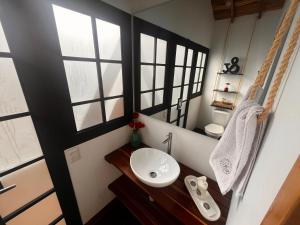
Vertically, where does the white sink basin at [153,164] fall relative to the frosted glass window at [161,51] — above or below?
below

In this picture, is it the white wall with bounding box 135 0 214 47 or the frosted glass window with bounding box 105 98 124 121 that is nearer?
the white wall with bounding box 135 0 214 47

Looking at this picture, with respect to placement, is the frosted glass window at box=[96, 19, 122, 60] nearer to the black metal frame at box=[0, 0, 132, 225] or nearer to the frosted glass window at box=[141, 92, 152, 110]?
the black metal frame at box=[0, 0, 132, 225]

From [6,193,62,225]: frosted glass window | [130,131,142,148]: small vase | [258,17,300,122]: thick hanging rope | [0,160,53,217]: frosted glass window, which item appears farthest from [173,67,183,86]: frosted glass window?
[6,193,62,225]: frosted glass window

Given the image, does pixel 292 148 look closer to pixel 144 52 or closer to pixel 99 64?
pixel 99 64

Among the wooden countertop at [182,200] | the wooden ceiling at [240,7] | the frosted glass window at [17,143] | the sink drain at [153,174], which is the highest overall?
the wooden ceiling at [240,7]

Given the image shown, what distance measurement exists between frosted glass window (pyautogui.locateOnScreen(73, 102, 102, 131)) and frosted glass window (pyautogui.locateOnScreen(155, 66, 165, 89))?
620 millimetres

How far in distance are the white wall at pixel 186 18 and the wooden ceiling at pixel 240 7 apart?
5 cm

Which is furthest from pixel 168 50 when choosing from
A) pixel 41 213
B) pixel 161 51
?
pixel 41 213

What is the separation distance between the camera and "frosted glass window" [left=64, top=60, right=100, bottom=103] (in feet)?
3.26

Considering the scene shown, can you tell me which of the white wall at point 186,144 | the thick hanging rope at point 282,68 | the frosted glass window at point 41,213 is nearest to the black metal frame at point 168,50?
the white wall at point 186,144

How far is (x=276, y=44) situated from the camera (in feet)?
1.48

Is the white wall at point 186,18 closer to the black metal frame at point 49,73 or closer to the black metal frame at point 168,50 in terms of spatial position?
the black metal frame at point 168,50

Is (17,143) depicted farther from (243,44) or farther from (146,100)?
(243,44)

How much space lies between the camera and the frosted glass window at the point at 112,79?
3.90ft
